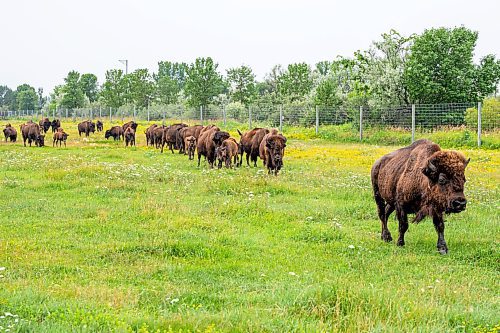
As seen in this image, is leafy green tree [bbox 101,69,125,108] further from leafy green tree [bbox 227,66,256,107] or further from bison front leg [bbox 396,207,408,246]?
bison front leg [bbox 396,207,408,246]

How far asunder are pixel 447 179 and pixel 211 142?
14.5 metres

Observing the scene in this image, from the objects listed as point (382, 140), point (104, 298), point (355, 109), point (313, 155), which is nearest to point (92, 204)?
point (104, 298)

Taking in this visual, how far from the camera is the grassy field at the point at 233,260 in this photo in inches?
212

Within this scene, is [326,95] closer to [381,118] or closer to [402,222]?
[381,118]

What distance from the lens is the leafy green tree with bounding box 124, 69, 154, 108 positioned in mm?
76312

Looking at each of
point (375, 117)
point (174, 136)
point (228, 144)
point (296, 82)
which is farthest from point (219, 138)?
point (296, 82)

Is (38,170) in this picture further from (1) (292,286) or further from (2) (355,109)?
(2) (355,109)

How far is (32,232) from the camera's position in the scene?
9.95m

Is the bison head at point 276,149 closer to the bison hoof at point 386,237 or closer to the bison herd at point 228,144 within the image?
the bison herd at point 228,144

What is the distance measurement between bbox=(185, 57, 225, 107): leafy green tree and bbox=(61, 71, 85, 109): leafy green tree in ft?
116

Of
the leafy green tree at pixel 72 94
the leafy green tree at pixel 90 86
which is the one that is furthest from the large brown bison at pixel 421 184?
the leafy green tree at pixel 90 86

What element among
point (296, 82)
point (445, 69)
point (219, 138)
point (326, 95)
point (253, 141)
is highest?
point (296, 82)

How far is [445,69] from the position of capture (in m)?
36.6

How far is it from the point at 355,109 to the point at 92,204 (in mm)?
28615
